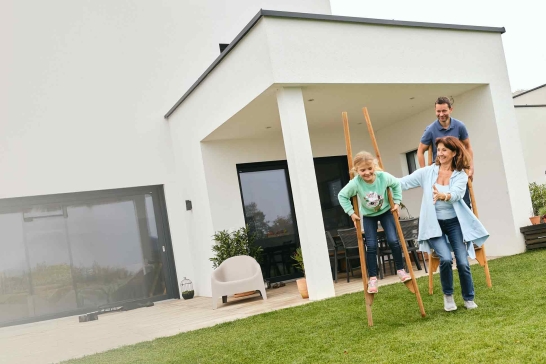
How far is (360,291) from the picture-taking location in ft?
22.4

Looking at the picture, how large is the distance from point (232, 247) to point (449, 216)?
5.06 meters

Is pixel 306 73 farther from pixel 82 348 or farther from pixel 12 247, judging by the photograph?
pixel 12 247

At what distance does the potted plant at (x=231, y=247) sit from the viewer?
8984 millimetres

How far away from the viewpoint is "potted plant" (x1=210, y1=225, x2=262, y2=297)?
898 centimetres

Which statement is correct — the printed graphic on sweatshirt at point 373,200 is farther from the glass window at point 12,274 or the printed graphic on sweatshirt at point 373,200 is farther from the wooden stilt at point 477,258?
the glass window at point 12,274

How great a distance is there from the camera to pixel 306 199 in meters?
6.81

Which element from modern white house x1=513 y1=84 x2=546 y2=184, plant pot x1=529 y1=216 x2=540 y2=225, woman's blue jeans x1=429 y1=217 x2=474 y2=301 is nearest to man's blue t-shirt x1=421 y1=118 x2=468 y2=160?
woman's blue jeans x1=429 y1=217 x2=474 y2=301

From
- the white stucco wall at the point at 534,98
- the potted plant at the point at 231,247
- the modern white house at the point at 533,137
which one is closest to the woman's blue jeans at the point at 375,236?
the potted plant at the point at 231,247

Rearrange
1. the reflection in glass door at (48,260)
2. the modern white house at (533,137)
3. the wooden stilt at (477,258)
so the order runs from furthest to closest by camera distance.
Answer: the modern white house at (533,137)
the reflection in glass door at (48,260)
the wooden stilt at (477,258)

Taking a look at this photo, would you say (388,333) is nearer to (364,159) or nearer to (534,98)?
(364,159)

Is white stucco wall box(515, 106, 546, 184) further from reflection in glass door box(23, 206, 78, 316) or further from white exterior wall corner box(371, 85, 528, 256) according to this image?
reflection in glass door box(23, 206, 78, 316)

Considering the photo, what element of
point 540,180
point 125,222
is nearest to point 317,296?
point 125,222

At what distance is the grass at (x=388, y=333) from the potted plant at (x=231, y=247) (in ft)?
9.14

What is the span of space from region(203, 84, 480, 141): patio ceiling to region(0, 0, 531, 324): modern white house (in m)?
0.05
